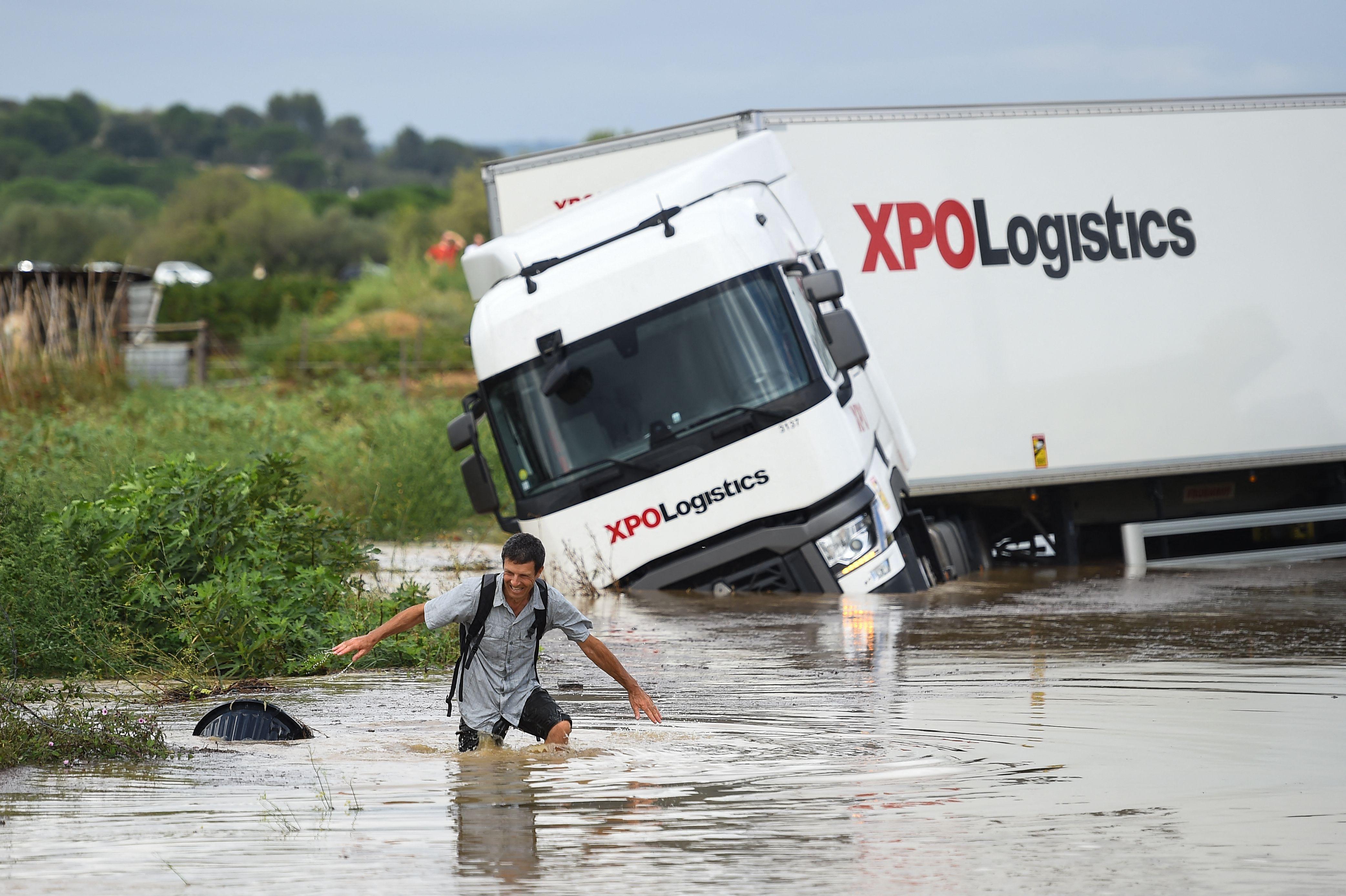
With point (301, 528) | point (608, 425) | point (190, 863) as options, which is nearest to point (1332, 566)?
point (608, 425)

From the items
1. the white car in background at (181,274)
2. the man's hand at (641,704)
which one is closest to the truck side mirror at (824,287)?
the man's hand at (641,704)

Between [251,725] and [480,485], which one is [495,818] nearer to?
[251,725]

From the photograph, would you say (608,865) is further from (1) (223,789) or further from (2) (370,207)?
(2) (370,207)

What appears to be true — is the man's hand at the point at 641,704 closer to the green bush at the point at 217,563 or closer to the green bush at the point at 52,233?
the green bush at the point at 217,563

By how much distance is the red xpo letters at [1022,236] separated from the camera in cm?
1351

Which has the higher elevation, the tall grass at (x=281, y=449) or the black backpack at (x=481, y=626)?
the tall grass at (x=281, y=449)

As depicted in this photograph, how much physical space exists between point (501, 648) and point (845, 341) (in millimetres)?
4933

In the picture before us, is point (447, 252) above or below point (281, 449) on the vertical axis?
above

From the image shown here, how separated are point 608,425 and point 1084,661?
3.94m

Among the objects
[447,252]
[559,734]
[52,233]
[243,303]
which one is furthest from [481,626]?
[52,233]

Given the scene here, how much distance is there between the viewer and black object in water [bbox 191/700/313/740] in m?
6.69

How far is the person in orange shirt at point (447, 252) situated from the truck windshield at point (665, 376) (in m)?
35.3

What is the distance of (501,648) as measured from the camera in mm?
6457

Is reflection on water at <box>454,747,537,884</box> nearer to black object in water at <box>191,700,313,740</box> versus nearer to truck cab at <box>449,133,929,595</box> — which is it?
black object in water at <box>191,700,313,740</box>
